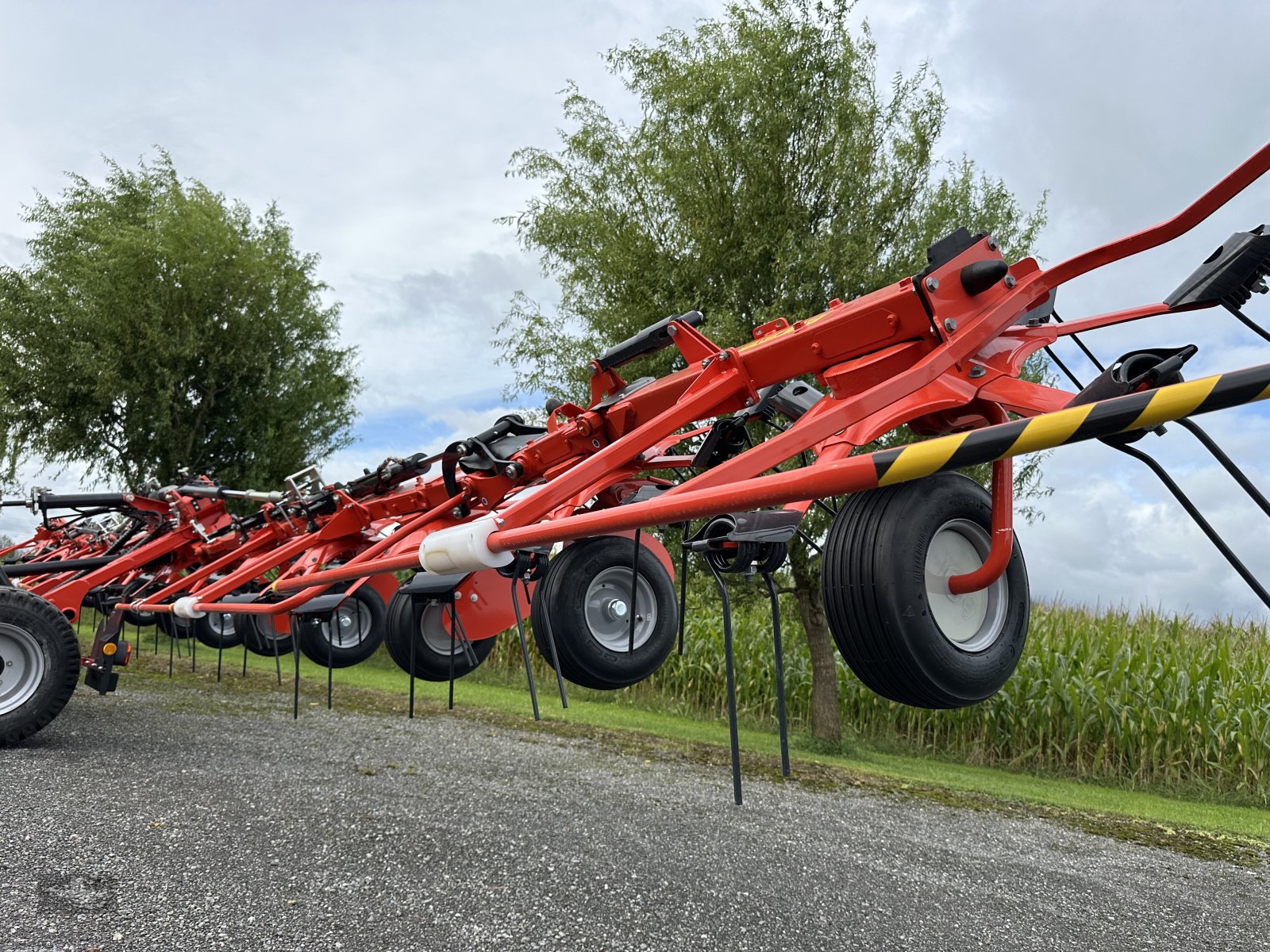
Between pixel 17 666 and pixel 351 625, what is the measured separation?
2.63m

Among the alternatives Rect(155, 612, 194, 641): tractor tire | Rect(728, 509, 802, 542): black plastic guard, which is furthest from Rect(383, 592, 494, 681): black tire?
Rect(155, 612, 194, 641): tractor tire

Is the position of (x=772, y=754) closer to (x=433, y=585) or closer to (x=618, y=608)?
(x=433, y=585)

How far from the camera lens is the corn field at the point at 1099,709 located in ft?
28.0

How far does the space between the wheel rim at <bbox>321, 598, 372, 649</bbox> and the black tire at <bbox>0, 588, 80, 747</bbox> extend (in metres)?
2.15

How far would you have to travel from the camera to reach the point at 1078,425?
5.92 feet

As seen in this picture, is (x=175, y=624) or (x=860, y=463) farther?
(x=175, y=624)

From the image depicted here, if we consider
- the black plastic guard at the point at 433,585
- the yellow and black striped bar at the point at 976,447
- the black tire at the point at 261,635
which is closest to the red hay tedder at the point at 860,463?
the yellow and black striped bar at the point at 976,447

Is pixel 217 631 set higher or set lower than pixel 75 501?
lower

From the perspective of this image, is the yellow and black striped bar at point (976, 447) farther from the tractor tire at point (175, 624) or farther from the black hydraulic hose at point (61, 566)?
the tractor tire at point (175, 624)

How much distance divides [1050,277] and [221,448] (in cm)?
1821

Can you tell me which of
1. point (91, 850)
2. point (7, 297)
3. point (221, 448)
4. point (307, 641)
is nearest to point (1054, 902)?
point (91, 850)

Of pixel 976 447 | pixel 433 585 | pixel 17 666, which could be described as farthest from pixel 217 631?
pixel 976 447

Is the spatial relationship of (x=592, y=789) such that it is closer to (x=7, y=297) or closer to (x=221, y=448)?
(x=221, y=448)

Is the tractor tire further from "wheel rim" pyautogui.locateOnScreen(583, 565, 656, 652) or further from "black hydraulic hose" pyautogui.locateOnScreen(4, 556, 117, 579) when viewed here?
"wheel rim" pyautogui.locateOnScreen(583, 565, 656, 652)
